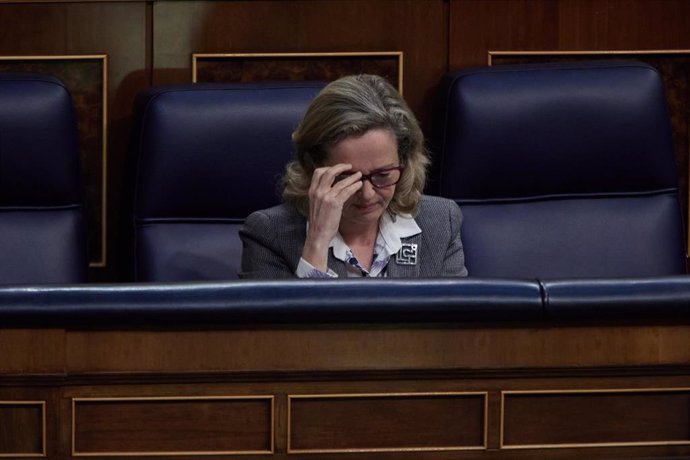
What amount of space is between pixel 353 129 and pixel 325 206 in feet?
0.27

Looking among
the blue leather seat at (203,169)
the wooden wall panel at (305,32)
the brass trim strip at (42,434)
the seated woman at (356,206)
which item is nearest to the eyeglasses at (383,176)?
the seated woman at (356,206)

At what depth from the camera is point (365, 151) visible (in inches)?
46.3

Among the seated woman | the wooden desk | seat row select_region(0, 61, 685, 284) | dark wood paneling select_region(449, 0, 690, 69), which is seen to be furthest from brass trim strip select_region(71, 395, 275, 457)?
dark wood paneling select_region(449, 0, 690, 69)

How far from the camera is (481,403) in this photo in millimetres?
809

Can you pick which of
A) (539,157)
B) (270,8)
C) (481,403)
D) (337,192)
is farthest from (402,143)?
(481,403)

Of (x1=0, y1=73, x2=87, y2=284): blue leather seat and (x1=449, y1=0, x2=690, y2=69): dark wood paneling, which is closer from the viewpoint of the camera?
(x1=0, y1=73, x2=87, y2=284): blue leather seat

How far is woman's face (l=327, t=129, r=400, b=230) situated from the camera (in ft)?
3.85

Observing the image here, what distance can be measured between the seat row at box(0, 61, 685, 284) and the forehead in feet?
0.50

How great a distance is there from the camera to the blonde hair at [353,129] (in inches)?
46.4

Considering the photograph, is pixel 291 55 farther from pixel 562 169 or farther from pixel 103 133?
pixel 562 169

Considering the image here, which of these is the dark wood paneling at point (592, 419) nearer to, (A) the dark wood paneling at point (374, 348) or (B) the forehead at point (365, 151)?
(A) the dark wood paneling at point (374, 348)

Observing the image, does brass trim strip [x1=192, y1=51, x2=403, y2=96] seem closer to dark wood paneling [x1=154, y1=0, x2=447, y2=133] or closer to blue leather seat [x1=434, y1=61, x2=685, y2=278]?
dark wood paneling [x1=154, y1=0, x2=447, y2=133]

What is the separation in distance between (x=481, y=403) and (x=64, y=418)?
0.91 ft

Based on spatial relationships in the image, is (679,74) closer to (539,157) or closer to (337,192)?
(539,157)
